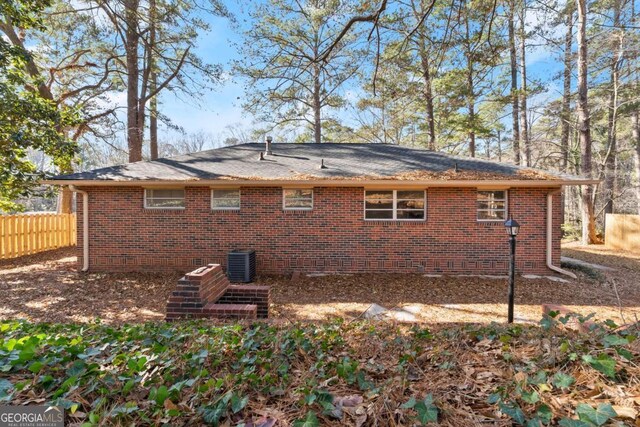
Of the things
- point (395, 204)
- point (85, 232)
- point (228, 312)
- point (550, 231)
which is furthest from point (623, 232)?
point (85, 232)

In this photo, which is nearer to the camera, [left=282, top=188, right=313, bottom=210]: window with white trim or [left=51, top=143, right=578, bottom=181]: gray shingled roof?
[left=51, top=143, right=578, bottom=181]: gray shingled roof

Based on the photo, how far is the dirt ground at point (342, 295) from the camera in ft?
18.6

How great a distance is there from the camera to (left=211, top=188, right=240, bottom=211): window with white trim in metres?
8.75

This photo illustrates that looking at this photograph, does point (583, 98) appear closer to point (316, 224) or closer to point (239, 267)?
point (316, 224)

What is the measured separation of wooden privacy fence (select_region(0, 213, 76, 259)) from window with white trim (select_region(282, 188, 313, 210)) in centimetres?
957

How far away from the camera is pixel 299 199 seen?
8766 millimetres

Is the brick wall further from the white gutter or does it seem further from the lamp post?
the lamp post

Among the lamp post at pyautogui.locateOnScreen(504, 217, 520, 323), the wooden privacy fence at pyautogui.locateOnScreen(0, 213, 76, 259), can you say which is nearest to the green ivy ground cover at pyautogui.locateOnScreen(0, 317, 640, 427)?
the lamp post at pyautogui.locateOnScreen(504, 217, 520, 323)

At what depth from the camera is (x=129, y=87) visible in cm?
1391

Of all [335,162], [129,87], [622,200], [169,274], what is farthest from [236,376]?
[622,200]

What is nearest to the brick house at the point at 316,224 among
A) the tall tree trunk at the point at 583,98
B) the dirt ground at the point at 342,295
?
the dirt ground at the point at 342,295

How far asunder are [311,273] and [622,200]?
2728 cm

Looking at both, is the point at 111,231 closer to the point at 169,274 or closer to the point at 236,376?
the point at 169,274

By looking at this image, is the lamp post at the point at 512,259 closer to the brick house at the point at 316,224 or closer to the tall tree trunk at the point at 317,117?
the brick house at the point at 316,224
